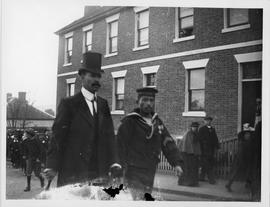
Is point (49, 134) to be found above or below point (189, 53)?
below

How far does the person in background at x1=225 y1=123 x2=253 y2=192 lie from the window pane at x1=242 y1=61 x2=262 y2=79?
0.79 m

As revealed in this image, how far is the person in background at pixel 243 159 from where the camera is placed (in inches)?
221

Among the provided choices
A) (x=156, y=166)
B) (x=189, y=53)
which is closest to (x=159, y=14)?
(x=189, y=53)

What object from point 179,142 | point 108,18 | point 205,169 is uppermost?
point 108,18

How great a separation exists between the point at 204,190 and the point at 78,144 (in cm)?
215

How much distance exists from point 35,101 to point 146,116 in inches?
71.2

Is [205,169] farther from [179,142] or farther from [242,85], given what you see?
[242,85]

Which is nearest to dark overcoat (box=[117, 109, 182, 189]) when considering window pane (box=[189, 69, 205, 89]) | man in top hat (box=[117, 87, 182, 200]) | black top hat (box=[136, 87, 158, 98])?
man in top hat (box=[117, 87, 182, 200])

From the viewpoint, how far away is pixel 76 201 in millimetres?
5555

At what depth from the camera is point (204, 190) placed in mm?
5652

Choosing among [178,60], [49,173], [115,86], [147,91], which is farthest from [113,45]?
[49,173]

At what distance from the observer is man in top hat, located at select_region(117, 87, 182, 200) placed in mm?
5637

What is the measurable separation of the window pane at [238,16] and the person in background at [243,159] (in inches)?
65.5

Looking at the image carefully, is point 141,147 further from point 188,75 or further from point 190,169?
point 188,75
